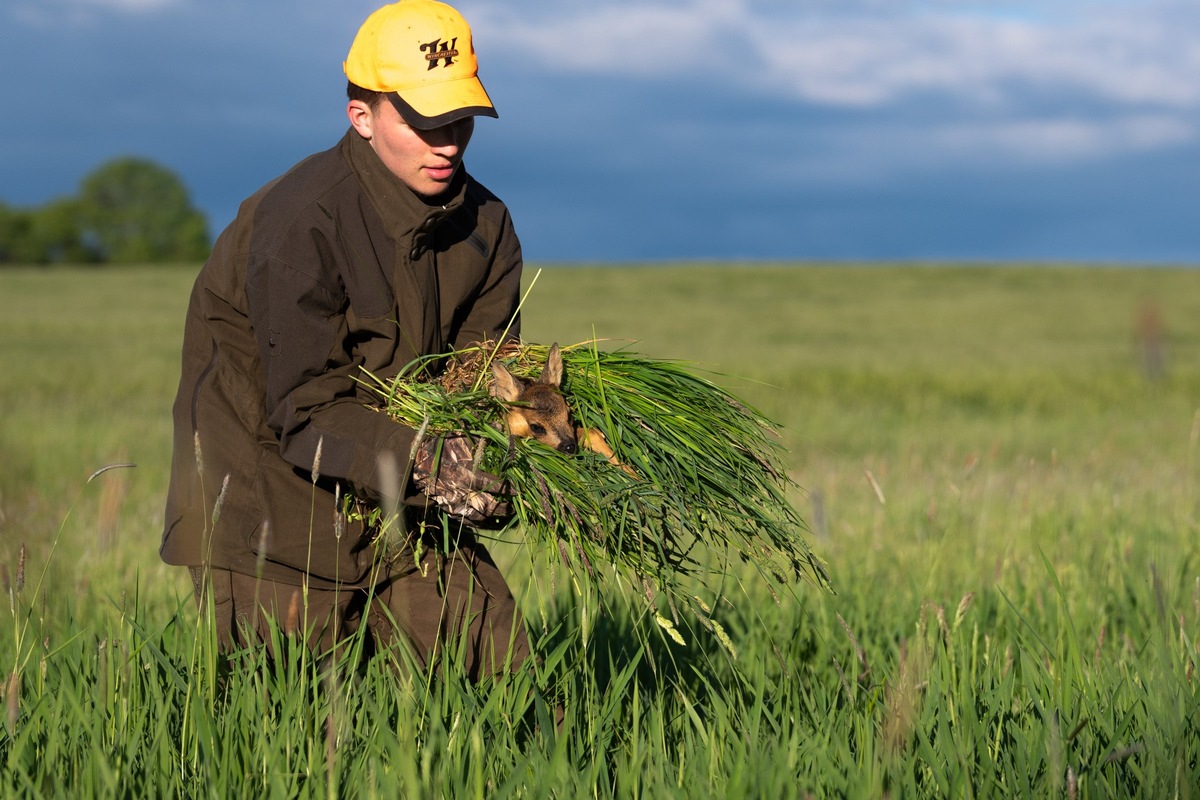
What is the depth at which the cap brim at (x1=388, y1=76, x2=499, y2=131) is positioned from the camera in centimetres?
298

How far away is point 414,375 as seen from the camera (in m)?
3.02

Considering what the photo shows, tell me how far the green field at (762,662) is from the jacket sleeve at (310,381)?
51 cm

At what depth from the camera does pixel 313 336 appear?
2928mm

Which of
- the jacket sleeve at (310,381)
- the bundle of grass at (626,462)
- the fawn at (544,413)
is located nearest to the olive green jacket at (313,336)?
the jacket sleeve at (310,381)

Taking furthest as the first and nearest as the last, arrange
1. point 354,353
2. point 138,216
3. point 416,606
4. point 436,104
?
point 138,216
point 416,606
point 354,353
point 436,104

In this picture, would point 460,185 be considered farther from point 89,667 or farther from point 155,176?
point 155,176

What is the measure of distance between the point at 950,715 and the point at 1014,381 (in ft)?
49.3

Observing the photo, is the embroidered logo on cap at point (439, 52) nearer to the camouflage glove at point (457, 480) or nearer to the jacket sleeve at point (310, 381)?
the jacket sleeve at point (310, 381)

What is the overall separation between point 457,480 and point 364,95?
1.14 metres

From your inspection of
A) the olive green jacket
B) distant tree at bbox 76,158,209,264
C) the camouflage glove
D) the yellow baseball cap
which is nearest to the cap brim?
the yellow baseball cap

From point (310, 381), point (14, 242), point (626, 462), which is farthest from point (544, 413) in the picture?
point (14, 242)

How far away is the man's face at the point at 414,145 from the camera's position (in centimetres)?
309

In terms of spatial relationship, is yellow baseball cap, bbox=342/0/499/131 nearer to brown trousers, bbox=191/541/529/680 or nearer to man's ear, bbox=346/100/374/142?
man's ear, bbox=346/100/374/142

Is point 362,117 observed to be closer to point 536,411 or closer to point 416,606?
point 536,411
